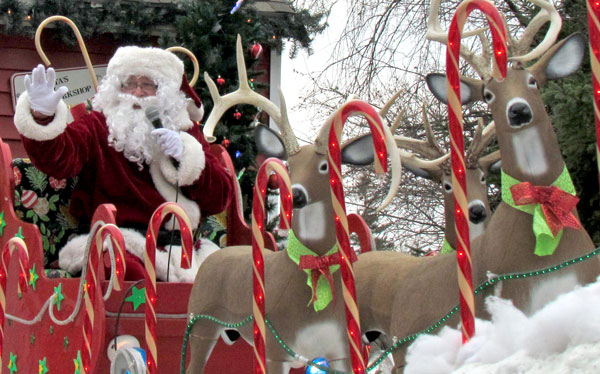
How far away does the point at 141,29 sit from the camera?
9.12 metres

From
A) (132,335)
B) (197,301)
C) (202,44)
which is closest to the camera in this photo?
(197,301)

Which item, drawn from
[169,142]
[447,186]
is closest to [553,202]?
[447,186]

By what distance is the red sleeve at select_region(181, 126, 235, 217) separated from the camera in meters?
4.96

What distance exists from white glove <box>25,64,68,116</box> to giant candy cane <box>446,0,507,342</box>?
7.67 ft

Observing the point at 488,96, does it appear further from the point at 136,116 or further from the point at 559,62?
the point at 136,116

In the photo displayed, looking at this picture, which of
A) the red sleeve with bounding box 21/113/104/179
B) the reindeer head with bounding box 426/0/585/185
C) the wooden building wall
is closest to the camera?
the reindeer head with bounding box 426/0/585/185

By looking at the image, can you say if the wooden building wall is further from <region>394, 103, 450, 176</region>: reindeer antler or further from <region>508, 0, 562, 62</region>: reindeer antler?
<region>508, 0, 562, 62</region>: reindeer antler

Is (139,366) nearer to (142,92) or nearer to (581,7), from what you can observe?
(142,92)

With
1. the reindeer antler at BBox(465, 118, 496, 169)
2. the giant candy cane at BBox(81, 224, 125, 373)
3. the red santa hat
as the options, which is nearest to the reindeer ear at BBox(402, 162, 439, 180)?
the reindeer antler at BBox(465, 118, 496, 169)

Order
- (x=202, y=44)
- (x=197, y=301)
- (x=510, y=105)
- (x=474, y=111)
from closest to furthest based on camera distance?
1. (x=510, y=105)
2. (x=197, y=301)
3. (x=202, y=44)
4. (x=474, y=111)

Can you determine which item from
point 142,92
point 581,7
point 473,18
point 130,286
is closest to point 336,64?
point 473,18

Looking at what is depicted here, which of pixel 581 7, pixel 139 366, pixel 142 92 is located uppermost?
pixel 581 7

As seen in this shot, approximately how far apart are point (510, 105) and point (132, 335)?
202cm

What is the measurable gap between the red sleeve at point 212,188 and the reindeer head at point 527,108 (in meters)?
2.18
